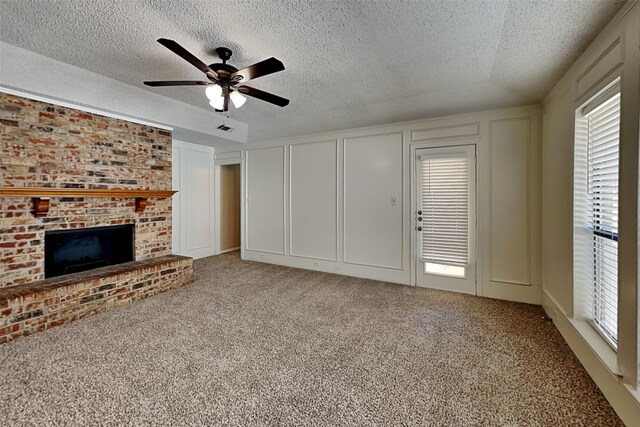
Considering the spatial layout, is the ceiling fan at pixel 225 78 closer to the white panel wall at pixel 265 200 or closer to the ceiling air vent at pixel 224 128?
the ceiling air vent at pixel 224 128

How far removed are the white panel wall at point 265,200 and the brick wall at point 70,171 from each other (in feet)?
5.38

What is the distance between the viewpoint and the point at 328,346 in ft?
7.98

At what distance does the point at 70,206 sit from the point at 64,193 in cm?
31

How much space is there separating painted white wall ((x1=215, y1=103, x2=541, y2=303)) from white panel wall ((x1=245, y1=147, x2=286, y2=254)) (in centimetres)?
2

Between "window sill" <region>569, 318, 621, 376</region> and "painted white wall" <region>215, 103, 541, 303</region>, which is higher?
"painted white wall" <region>215, 103, 541, 303</region>

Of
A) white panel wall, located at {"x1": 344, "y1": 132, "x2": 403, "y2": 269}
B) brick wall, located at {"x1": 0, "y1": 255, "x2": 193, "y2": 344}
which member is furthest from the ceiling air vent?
brick wall, located at {"x1": 0, "y1": 255, "x2": 193, "y2": 344}

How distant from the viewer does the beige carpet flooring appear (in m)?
1.66

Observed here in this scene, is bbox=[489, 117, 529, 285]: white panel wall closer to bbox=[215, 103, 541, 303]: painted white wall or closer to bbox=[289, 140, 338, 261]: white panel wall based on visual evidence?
bbox=[215, 103, 541, 303]: painted white wall

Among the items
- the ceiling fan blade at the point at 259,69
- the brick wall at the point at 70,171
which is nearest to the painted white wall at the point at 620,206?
the ceiling fan blade at the point at 259,69

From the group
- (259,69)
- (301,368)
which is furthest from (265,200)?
(301,368)

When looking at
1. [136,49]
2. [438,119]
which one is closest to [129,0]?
[136,49]

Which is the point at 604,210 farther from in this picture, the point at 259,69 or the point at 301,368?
the point at 259,69

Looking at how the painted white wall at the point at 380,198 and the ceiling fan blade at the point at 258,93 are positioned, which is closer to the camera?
the ceiling fan blade at the point at 258,93

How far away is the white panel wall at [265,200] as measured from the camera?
5.39 meters
